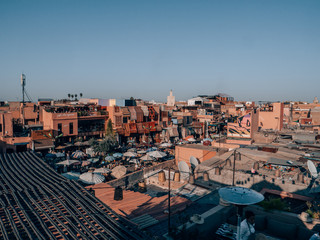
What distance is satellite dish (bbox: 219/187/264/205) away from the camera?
20.6ft

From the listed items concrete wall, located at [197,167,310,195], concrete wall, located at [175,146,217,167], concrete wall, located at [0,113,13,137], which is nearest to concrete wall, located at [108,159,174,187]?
concrete wall, located at [175,146,217,167]

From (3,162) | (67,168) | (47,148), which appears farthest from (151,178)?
(47,148)

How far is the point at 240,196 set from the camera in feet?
21.7

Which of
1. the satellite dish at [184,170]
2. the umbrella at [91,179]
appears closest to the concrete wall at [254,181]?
the satellite dish at [184,170]

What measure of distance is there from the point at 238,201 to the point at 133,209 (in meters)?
4.39

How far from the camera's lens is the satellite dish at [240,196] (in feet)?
20.6

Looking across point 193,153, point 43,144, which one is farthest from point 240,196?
point 43,144

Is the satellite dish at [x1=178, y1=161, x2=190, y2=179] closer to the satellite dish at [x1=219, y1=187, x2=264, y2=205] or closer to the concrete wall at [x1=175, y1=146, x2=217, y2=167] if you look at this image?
the concrete wall at [x1=175, y1=146, x2=217, y2=167]

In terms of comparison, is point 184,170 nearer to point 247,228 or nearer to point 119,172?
point 119,172

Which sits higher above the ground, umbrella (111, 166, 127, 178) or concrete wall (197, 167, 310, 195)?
concrete wall (197, 167, 310, 195)

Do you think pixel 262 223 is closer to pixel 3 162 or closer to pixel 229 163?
pixel 229 163

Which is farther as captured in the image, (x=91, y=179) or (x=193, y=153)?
(x=193, y=153)

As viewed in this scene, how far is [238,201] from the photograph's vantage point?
6.30 metres

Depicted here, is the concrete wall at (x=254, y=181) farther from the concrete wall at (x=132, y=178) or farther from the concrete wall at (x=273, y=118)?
the concrete wall at (x=273, y=118)
